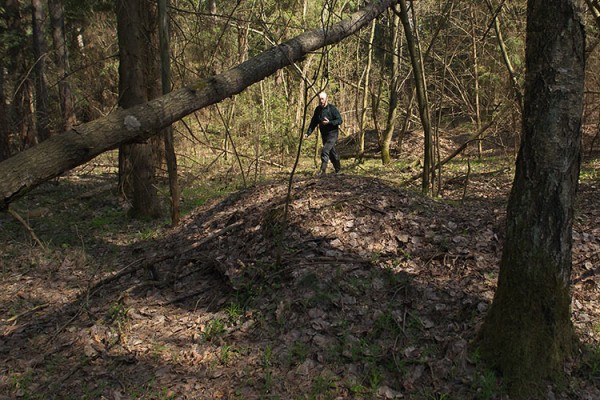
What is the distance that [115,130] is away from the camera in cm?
246

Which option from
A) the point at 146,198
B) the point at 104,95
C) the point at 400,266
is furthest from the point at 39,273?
the point at 104,95

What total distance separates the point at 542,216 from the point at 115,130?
9.39ft

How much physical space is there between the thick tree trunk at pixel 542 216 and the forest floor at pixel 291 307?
0.24 metres

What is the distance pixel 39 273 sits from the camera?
6.26 metres

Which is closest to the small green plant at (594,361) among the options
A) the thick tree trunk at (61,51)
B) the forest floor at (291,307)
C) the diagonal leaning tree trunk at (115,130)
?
the forest floor at (291,307)

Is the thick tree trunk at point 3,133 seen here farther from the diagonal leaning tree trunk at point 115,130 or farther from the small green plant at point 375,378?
the small green plant at point 375,378

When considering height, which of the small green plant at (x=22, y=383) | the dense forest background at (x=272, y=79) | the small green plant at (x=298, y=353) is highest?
the dense forest background at (x=272, y=79)

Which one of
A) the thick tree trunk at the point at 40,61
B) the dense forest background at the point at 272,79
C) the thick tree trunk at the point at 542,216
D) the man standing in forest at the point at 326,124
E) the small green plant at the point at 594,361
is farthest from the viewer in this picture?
the dense forest background at the point at 272,79

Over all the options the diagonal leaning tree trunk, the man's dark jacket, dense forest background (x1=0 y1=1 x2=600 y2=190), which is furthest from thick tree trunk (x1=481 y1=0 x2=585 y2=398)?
dense forest background (x1=0 y1=1 x2=600 y2=190)

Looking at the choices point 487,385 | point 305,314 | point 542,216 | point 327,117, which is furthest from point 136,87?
point 487,385

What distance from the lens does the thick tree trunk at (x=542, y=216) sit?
9.61 ft

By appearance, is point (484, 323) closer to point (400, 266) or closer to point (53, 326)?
point (400, 266)

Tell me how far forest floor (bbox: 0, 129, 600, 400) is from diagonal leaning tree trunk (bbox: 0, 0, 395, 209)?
185cm

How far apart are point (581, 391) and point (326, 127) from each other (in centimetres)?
773
